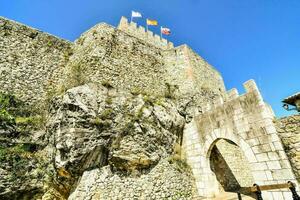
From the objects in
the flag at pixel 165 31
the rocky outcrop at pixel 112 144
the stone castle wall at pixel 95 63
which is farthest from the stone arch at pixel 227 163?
the flag at pixel 165 31

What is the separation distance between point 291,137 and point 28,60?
11846mm

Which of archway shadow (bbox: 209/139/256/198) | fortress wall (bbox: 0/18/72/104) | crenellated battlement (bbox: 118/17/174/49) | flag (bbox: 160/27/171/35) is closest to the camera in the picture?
fortress wall (bbox: 0/18/72/104)

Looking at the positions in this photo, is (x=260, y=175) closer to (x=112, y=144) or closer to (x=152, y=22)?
(x=112, y=144)

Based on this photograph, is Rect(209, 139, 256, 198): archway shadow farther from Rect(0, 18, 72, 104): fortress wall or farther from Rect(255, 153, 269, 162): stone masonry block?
Rect(0, 18, 72, 104): fortress wall

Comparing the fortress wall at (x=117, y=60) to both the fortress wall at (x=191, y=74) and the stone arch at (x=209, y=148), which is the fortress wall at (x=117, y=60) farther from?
the stone arch at (x=209, y=148)

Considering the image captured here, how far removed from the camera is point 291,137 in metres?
6.56

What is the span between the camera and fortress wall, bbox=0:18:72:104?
902 cm

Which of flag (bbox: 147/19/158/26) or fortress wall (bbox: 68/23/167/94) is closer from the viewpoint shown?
fortress wall (bbox: 68/23/167/94)

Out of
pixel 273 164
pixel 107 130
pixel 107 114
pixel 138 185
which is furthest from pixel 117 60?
pixel 273 164

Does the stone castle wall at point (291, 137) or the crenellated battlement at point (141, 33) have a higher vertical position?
the crenellated battlement at point (141, 33)

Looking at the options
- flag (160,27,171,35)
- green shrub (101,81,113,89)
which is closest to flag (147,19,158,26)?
flag (160,27,171,35)

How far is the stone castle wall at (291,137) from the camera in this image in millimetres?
6324

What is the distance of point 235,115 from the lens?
26.5 ft

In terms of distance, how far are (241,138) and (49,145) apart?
7.79m
